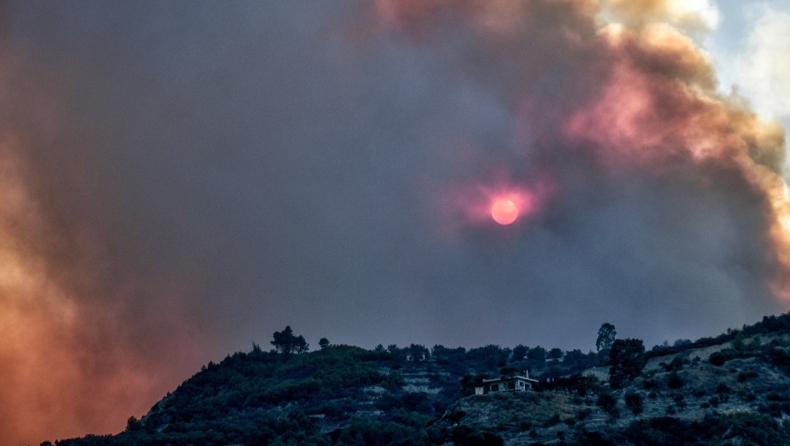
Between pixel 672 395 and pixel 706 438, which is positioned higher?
pixel 672 395

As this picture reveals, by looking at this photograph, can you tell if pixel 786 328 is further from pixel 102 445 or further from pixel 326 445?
pixel 102 445

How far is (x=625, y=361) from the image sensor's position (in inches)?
7013

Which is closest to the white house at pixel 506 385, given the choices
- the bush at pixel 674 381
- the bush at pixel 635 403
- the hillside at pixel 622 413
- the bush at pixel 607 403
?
the hillside at pixel 622 413

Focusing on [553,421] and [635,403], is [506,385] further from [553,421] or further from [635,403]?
[635,403]

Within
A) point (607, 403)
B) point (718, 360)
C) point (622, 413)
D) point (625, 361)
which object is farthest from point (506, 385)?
point (718, 360)

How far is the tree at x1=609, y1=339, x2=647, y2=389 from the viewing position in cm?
17250

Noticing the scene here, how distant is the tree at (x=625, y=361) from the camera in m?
172

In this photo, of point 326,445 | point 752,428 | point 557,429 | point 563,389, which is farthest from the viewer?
point 326,445

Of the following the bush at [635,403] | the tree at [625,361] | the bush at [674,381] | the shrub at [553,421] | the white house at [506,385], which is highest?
the tree at [625,361]

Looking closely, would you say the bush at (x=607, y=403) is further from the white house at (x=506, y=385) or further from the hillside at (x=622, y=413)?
the white house at (x=506, y=385)

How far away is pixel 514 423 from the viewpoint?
144 m

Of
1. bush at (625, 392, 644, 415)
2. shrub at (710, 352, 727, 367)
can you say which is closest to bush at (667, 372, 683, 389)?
bush at (625, 392, 644, 415)

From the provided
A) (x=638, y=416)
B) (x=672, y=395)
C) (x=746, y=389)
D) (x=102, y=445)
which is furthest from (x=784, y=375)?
(x=102, y=445)

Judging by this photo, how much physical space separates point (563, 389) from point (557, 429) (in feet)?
70.5
